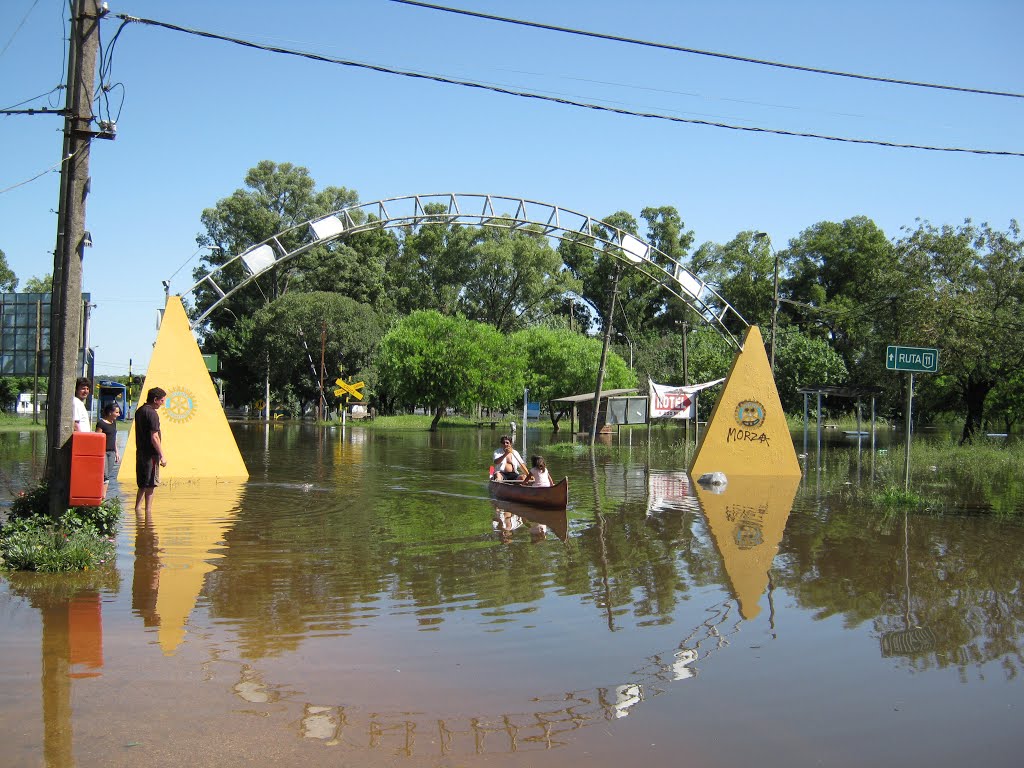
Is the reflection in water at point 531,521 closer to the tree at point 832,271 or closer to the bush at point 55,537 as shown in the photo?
the bush at point 55,537

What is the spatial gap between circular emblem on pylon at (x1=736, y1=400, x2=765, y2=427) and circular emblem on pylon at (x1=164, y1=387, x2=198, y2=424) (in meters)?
12.8

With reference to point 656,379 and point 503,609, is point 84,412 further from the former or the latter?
point 656,379

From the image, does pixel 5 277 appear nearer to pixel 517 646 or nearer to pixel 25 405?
pixel 25 405

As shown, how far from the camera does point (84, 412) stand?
1215 cm

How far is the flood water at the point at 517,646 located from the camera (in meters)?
5.31

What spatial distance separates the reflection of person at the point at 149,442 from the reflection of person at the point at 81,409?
65cm

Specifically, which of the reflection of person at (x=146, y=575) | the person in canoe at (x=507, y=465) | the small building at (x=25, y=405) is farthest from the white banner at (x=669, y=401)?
the small building at (x=25, y=405)

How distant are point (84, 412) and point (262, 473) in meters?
10.9

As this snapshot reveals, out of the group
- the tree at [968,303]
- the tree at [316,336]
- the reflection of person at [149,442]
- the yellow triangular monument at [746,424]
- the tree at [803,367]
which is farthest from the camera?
the tree at [316,336]

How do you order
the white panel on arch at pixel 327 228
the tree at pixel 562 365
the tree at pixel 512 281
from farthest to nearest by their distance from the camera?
1. the tree at pixel 512 281
2. the tree at pixel 562 365
3. the white panel on arch at pixel 327 228

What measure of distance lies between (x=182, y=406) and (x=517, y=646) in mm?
14245

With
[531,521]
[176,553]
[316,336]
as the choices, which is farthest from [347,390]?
[176,553]

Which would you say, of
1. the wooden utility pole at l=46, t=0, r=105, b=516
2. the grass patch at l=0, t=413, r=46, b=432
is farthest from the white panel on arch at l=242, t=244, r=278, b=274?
the grass patch at l=0, t=413, r=46, b=432

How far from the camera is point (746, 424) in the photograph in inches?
881
